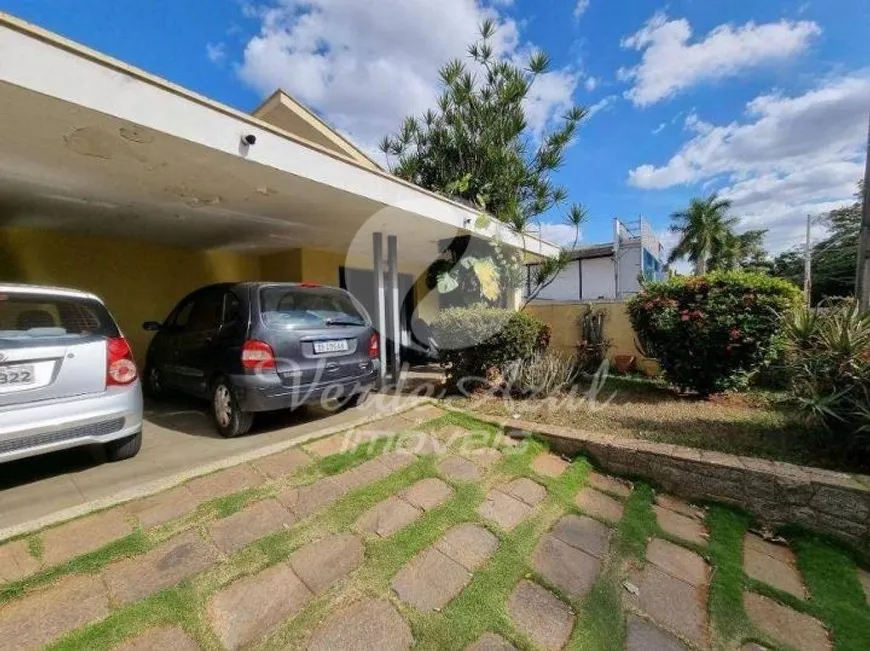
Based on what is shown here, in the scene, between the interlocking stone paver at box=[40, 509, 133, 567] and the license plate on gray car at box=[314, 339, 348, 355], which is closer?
the interlocking stone paver at box=[40, 509, 133, 567]

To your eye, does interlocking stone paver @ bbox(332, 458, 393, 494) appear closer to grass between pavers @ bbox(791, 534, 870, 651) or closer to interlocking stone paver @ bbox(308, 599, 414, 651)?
interlocking stone paver @ bbox(308, 599, 414, 651)

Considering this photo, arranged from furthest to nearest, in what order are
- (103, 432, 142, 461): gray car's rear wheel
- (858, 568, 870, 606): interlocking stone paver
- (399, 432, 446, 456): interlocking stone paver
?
1. (399, 432, 446, 456): interlocking stone paver
2. (103, 432, 142, 461): gray car's rear wheel
3. (858, 568, 870, 606): interlocking stone paver

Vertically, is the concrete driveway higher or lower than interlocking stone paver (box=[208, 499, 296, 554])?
higher

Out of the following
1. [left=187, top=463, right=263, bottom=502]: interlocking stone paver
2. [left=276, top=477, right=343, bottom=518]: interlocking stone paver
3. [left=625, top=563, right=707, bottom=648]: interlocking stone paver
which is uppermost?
[left=187, top=463, right=263, bottom=502]: interlocking stone paver

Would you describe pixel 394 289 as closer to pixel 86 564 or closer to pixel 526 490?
pixel 526 490

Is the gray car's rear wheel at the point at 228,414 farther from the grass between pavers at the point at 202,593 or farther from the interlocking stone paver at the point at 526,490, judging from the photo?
the interlocking stone paver at the point at 526,490

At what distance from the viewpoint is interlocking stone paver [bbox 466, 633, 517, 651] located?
171cm

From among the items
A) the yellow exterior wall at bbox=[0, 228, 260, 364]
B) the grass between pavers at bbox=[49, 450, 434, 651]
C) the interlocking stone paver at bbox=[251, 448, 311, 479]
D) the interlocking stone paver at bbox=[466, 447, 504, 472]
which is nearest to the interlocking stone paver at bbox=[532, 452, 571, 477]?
the interlocking stone paver at bbox=[466, 447, 504, 472]

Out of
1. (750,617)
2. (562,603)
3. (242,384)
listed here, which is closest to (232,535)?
(242,384)

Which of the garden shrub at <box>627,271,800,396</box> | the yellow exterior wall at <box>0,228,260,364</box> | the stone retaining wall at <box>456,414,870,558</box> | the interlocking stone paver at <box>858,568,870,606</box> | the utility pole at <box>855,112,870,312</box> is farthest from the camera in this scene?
the yellow exterior wall at <box>0,228,260,364</box>

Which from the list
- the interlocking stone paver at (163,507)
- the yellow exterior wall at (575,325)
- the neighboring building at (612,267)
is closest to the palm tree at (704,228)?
the neighboring building at (612,267)

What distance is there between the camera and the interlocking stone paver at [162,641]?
1.56 meters

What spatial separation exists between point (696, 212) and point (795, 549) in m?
34.0

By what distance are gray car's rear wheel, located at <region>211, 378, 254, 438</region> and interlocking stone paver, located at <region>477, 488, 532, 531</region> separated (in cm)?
227
